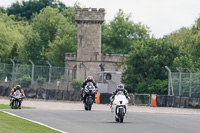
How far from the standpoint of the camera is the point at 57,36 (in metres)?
106

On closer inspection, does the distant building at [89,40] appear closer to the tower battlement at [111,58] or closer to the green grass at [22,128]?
the tower battlement at [111,58]

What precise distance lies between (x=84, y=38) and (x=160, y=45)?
2172 centimetres

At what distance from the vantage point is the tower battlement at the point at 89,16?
86.9 metres

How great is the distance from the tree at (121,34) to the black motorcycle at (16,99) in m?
71.7

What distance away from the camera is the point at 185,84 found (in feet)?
153

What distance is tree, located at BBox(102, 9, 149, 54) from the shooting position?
4368 inches

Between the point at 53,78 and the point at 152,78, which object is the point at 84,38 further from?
the point at 53,78

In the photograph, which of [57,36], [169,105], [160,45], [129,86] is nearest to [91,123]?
[169,105]

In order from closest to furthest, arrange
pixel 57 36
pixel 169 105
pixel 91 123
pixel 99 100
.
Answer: pixel 91 123
pixel 169 105
pixel 99 100
pixel 57 36

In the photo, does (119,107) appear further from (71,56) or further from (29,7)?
(29,7)

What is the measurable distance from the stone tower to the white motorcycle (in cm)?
6077

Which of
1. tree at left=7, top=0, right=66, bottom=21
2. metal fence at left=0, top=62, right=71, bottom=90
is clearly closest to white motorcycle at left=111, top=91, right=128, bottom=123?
metal fence at left=0, top=62, right=71, bottom=90

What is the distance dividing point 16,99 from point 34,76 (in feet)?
65.0

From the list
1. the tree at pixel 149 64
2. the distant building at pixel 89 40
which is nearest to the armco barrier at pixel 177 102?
the tree at pixel 149 64
